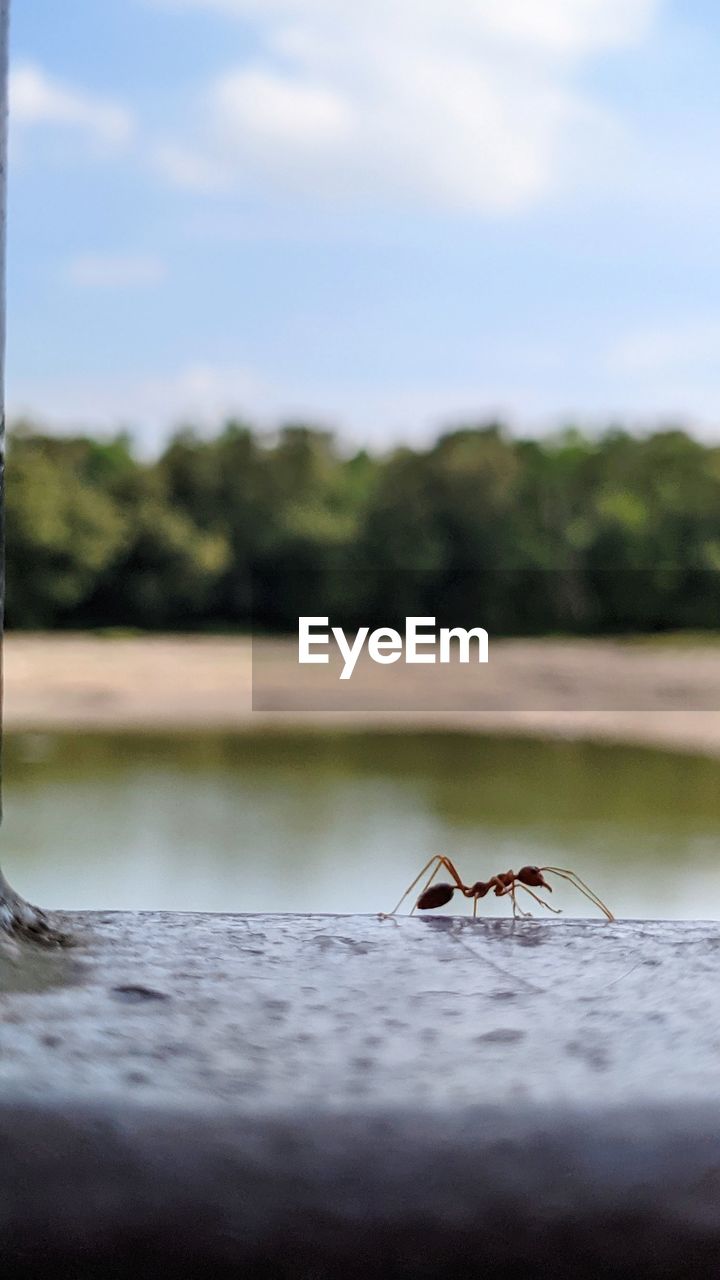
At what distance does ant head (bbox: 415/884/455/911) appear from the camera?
0.61 m

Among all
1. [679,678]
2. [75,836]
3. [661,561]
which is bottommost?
[75,836]

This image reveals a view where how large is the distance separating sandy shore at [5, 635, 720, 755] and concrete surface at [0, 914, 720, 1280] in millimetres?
13344

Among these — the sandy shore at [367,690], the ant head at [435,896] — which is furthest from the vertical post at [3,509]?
the sandy shore at [367,690]

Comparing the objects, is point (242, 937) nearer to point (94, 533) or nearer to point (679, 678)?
point (94, 533)

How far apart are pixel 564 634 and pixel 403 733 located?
23.7 feet

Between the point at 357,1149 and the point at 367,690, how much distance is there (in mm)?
17718

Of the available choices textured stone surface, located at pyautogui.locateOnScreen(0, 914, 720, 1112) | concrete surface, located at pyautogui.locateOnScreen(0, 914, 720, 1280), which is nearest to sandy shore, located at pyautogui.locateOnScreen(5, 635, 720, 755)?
textured stone surface, located at pyautogui.locateOnScreen(0, 914, 720, 1112)

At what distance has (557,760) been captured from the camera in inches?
745

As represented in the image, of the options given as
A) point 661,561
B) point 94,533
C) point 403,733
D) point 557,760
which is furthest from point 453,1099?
point 403,733

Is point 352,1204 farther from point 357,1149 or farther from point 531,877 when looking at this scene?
point 531,877

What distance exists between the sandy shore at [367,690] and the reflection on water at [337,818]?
432mm

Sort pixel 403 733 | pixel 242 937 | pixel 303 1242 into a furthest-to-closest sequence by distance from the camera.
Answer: pixel 403 733
pixel 242 937
pixel 303 1242
